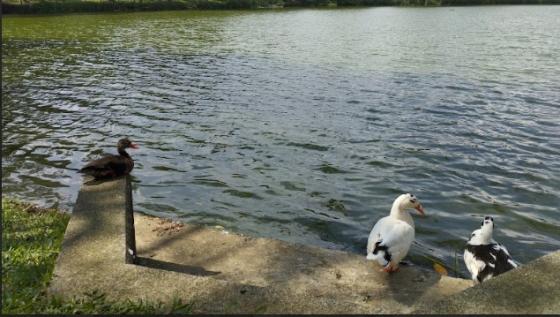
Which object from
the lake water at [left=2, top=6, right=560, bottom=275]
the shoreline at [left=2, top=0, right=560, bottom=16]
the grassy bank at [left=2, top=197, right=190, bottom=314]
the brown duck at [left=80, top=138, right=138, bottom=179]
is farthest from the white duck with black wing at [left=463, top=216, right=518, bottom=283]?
the shoreline at [left=2, top=0, right=560, bottom=16]

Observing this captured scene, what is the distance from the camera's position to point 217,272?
21.4ft

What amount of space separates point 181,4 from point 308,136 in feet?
196

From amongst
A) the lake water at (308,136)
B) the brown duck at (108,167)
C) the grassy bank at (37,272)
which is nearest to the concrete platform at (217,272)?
the grassy bank at (37,272)

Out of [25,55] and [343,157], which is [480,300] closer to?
[343,157]

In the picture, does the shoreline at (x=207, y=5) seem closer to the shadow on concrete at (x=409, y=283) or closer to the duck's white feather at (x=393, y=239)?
the duck's white feather at (x=393, y=239)

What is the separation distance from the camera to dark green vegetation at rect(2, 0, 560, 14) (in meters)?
56.2

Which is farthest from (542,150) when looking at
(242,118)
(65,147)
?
(65,147)

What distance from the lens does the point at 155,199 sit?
32.9 feet

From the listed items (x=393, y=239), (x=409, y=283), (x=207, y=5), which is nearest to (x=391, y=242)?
(x=393, y=239)

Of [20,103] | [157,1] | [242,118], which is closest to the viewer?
[242,118]

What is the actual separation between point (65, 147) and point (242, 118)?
5.17 metres

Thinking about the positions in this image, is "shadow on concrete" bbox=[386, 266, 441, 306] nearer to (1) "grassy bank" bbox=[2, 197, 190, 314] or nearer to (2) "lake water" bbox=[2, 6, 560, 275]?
(2) "lake water" bbox=[2, 6, 560, 275]

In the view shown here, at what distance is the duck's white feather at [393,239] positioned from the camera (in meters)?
6.63

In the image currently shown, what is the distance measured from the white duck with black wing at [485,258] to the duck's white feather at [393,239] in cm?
83
